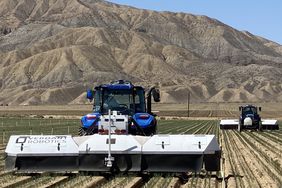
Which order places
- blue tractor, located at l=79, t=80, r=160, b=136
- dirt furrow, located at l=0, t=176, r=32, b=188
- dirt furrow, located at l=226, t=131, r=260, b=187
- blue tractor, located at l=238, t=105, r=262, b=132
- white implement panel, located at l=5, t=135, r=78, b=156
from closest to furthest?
dirt furrow, located at l=0, t=176, r=32, b=188, dirt furrow, located at l=226, t=131, r=260, b=187, white implement panel, located at l=5, t=135, r=78, b=156, blue tractor, located at l=79, t=80, r=160, b=136, blue tractor, located at l=238, t=105, r=262, b=132

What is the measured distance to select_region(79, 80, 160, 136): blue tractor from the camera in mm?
16703

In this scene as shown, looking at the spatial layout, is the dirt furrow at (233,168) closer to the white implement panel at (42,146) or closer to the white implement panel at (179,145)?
the white implement panel at (179,145)

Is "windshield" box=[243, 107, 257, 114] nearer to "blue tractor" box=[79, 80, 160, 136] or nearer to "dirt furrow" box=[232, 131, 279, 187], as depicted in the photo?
"dirt furrow" box=[232, 131, 279, 187]

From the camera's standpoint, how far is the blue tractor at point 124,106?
16703 millimetres

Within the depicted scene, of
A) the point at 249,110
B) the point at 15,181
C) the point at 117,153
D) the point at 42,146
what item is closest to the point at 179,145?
the point at 117,153

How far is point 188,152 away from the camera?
14.3 meters

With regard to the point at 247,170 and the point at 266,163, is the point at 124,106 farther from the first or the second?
the point at 266,163

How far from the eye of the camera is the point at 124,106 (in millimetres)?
17391

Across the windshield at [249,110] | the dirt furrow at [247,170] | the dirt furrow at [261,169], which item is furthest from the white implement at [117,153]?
the windshield at [249,110]

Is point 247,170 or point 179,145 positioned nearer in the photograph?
point 179,145

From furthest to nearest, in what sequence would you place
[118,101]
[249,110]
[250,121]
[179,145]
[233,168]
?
[249,110] < [250,121] < [233,168] < [118,101] < [179,145]

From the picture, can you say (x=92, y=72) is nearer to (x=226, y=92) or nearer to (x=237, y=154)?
(x=226, y=92)

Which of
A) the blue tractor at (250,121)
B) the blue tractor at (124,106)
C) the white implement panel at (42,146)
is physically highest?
the blue tractor at (124,106)

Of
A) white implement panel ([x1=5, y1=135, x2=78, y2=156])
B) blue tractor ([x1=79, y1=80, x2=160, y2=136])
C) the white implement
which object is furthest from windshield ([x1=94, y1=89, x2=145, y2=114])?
white implement panel ([x1=5, y1=135, x2=78, y2=156])
